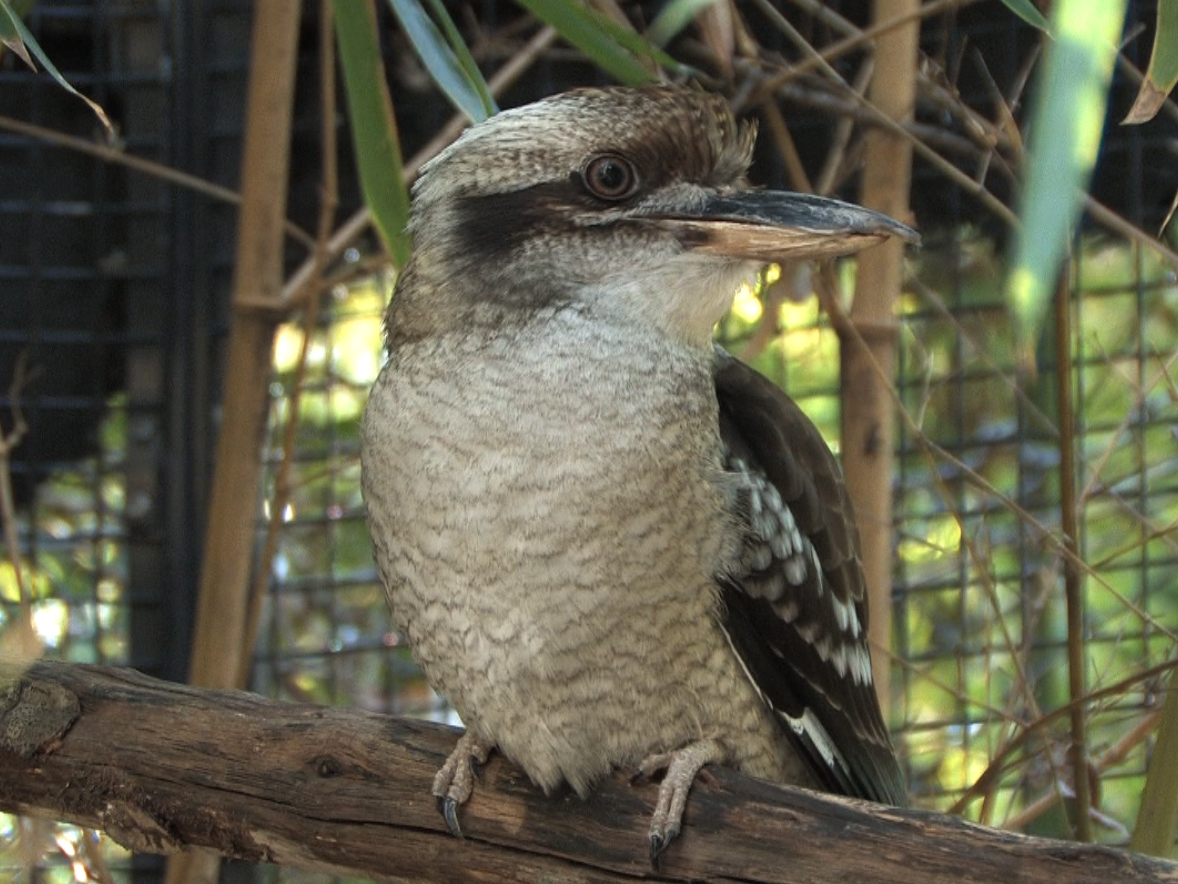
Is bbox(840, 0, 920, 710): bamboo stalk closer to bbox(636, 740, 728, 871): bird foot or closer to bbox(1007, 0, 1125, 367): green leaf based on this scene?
bbox(636, 740, 728, 871): bird foot

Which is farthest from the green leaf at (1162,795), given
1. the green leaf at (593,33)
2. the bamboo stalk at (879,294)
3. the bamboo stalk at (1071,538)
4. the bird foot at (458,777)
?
the green leaf at (593,33)

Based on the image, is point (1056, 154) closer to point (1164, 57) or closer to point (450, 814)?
point (1164, 57)

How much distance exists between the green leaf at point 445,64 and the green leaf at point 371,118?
0.03m

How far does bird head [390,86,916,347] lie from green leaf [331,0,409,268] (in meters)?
0.12

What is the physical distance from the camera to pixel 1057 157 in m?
0.65

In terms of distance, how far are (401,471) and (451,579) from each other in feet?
0.37

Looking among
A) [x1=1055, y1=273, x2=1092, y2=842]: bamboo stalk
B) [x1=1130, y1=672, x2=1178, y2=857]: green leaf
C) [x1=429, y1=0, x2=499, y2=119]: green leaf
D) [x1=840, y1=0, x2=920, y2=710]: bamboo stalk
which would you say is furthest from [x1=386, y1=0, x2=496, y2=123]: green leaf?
[x1=1130, y1=672, x2=1178, y2=857]: green leaf

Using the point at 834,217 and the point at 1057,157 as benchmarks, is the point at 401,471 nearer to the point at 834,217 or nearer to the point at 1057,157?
the point at 834,217

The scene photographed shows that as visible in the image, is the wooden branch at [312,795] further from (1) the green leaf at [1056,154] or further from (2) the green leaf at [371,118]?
(1) the green leaf at [1056,154]

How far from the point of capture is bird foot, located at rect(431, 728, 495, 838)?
1.43 metres

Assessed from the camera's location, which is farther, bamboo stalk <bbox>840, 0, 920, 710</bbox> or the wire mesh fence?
the wire mesh fence

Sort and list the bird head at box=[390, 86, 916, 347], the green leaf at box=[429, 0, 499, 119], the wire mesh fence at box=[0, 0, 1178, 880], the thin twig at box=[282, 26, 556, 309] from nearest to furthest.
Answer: the bird head at box=[390, 86, 916, 347]
the green leaf at box=[429, 0, 499, 119]
the thin twig at box=[282, 26, 556, 309]
the wire mesh fence at box=[0, 0, 1178, 880]

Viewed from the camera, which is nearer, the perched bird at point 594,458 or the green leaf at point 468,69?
the perched bird at point 594,458

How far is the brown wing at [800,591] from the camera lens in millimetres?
1513
